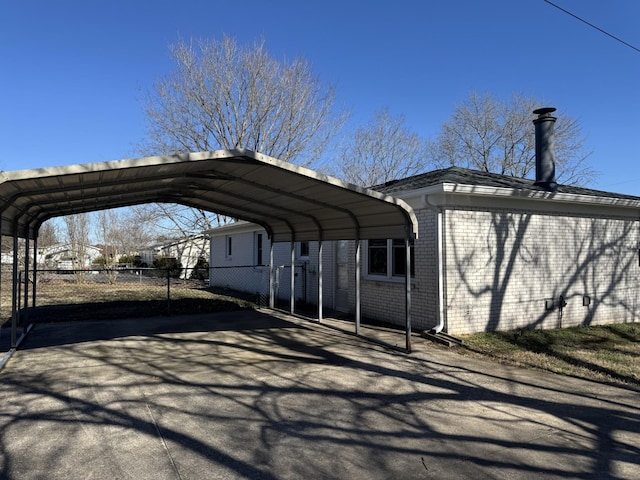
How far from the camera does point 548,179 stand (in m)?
10.5

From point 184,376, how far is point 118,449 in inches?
85.4

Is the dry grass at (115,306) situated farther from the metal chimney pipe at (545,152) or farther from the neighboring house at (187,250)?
the neighboring house at (187,250)

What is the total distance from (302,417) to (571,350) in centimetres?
553

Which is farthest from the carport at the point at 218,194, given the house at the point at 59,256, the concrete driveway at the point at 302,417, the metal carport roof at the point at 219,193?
the house at the point at 59,256

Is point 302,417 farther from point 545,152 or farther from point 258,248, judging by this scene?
point 258,248

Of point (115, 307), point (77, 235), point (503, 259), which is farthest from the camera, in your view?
point (77, 235)

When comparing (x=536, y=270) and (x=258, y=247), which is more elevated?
(x=258, y=247)

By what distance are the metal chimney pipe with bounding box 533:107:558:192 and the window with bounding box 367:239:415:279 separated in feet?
12.9

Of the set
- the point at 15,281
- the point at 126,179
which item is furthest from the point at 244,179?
the point at 15,281

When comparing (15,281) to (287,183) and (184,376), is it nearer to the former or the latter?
(184,376)

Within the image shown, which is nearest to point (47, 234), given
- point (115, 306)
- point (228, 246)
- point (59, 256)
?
point (59, 256)

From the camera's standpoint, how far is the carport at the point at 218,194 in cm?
532

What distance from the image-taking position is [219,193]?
8.89 m

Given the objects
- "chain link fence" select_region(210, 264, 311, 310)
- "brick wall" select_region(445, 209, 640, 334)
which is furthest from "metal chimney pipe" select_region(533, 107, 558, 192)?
"chain link fence" select_region(210, 264, 311, 310)
